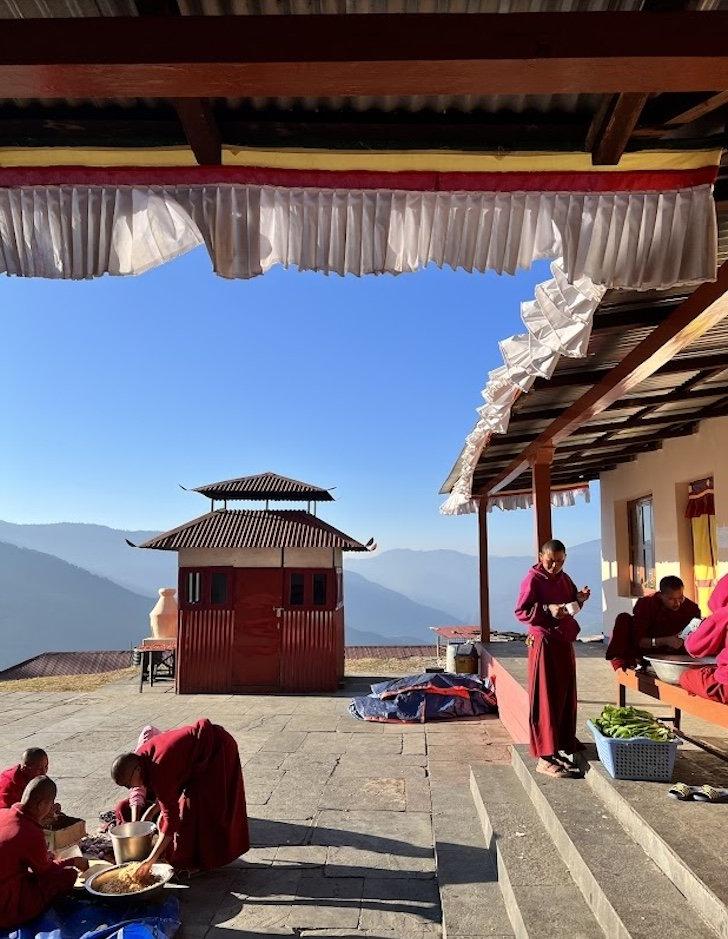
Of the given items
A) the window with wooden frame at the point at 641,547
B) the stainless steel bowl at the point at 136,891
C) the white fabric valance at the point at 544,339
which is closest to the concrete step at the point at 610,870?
the stainless steel bowl at the point at 136,891

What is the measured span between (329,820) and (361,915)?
64.1 inches

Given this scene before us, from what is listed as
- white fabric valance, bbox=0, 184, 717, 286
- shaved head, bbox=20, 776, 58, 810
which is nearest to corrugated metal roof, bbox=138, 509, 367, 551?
shaved head, bbox=20, 776, 58, 810

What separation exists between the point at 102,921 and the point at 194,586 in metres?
9.57

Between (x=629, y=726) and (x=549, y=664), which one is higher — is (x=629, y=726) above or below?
below

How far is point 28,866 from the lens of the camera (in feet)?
12.2

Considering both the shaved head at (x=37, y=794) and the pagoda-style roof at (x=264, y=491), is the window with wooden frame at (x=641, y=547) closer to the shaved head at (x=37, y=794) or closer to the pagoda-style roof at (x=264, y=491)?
the pagoda-style roof at (x=264, y=491)

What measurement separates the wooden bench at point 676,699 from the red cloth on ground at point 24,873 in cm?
360

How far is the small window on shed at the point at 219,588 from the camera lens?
13.1m

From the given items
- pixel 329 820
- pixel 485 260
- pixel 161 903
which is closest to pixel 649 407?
pixel 329 820

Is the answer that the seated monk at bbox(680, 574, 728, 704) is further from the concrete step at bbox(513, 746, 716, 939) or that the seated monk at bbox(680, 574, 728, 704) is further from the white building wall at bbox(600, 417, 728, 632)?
the white building wall at bbox(600, 417, 728, 632)

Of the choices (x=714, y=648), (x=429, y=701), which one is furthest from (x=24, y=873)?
(x=429, y=701)

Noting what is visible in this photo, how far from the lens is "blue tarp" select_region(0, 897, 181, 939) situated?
11.5 feet

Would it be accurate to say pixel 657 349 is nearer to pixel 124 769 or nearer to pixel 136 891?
pixel 124 769

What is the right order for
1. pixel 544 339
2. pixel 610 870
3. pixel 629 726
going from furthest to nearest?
pixel 629 726 < pixel 544 339 < pixel 610 870
